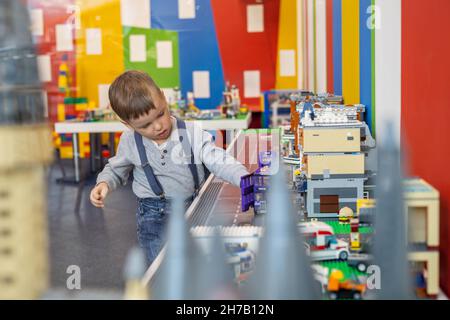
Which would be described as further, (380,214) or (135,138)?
(135,138)

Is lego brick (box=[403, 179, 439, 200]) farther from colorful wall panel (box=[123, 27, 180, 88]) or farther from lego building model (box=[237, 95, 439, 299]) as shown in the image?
colorful wall panel (box=[123, 27, 180, 88])

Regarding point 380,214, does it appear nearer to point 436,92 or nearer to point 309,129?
point 436,92

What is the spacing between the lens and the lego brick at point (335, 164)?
0.95 meters

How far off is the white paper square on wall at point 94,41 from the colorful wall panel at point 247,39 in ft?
2.45

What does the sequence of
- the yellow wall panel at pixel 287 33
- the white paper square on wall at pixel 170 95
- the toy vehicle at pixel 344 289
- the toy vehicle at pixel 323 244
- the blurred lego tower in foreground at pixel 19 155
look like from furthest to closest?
the yellow wall panel at pixel 287 33 → the white paper square on wall at pixel 170 95 → the toy vehicle at pixel 323 244 → the toy vehicle at pixel 344 289 → the blurred lego tower in foreground at pixel 19 155

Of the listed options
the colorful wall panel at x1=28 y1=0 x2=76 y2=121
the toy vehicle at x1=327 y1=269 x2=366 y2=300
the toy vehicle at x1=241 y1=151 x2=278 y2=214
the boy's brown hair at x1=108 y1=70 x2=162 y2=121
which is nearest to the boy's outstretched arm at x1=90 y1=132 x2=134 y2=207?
the boy's brown hair at x1=108 y1=70 x2=162 y2=121

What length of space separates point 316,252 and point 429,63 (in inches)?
10.1

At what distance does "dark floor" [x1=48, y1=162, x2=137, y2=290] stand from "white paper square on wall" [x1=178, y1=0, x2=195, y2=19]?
4.19ft

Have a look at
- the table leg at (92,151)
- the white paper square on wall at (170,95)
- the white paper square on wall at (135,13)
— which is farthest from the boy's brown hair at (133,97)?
the white paper square on wall at (135,13)

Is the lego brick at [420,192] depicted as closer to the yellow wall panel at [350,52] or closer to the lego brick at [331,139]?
the lego brick at [331,139]

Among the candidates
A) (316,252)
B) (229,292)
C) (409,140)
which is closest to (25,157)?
(229,292)

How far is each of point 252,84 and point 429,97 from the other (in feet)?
10.6

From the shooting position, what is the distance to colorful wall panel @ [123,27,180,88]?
395 centimetres
